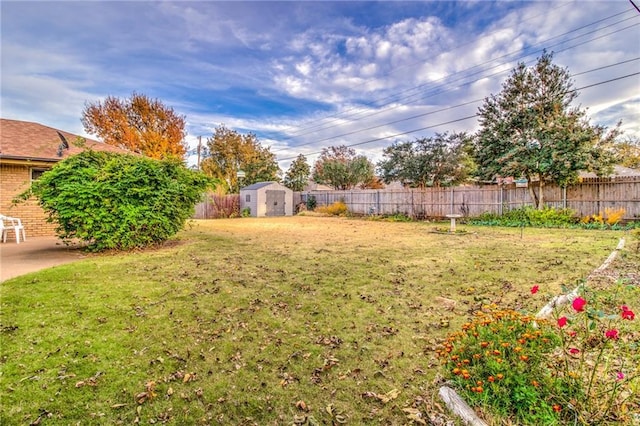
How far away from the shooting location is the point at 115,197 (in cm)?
650

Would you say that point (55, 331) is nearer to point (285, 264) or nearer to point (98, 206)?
point (285, 264)

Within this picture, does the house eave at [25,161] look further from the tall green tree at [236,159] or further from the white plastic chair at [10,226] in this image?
the tall green tree at [236,159]

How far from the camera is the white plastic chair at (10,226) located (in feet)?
25.3

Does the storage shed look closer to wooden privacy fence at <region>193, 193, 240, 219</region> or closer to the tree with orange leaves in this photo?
wooden privacy fence at <region>193, 193, 240, 219</region>

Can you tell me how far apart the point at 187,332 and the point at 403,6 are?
1184cm

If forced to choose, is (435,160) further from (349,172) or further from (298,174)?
(298,174)

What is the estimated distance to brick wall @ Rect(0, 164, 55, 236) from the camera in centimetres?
844

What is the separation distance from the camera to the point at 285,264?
235 inches

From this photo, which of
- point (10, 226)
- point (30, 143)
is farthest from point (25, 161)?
point (10, 226)

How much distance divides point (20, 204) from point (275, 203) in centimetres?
1530

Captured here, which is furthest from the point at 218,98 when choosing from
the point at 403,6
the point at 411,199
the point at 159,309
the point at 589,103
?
the point at 589,103

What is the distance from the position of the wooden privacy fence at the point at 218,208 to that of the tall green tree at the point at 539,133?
16329mm

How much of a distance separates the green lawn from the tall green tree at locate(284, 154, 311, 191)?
2895 centimetres

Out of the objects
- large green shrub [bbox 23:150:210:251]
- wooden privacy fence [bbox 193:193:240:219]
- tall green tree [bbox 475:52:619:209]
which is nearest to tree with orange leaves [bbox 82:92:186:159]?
wooden privacy fence [bbox 193:193:240:219]
